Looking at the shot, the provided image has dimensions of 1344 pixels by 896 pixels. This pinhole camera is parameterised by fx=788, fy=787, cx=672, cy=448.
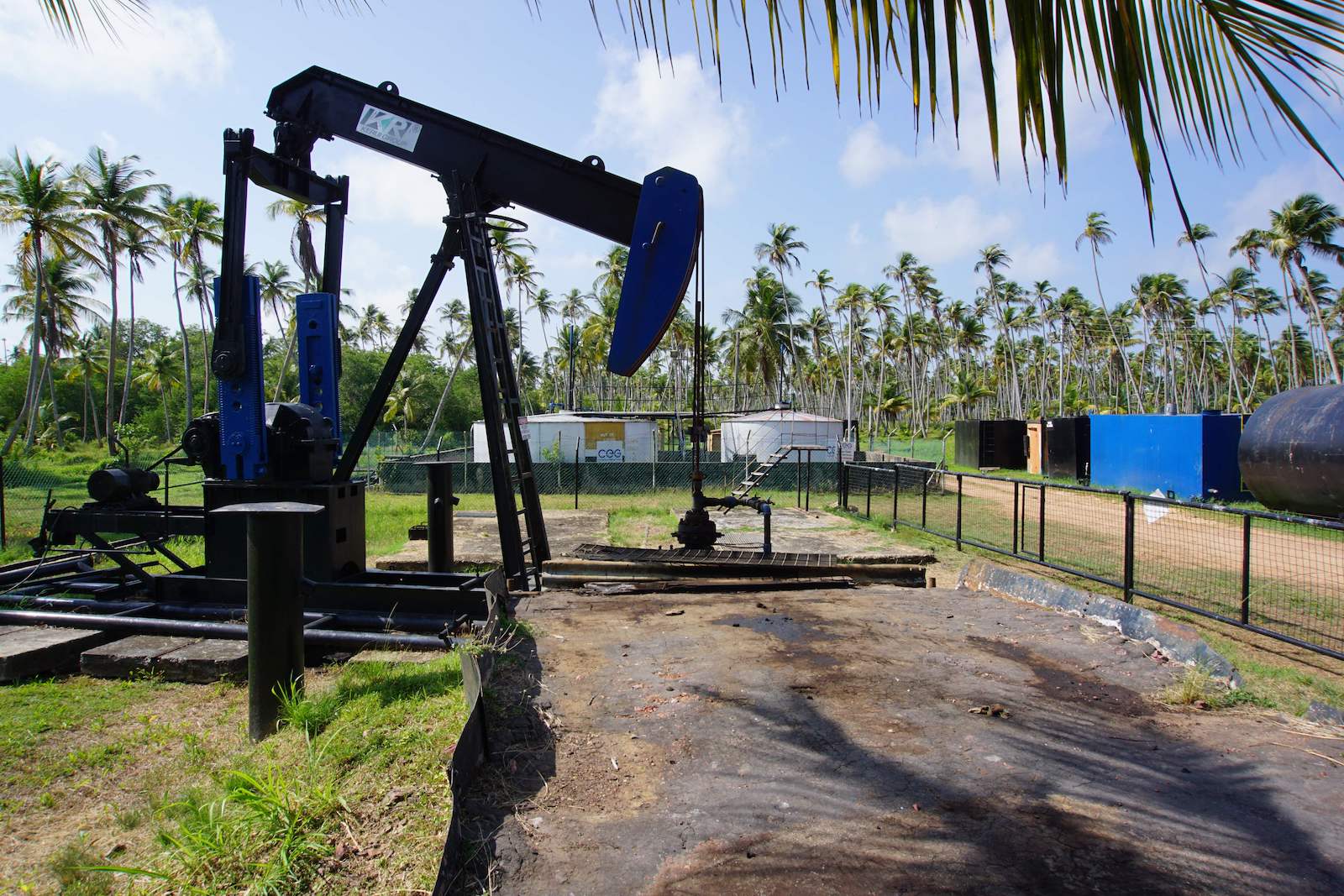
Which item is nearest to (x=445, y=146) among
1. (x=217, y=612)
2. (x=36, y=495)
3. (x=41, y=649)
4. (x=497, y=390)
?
(x=497, y=390)

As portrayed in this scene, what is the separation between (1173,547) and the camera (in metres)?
12.2

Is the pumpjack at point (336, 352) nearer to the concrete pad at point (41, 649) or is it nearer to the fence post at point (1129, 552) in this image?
the concrete pad at point (41, 649)

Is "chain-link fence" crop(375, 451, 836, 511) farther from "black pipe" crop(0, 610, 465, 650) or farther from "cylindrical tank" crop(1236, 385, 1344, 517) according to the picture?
"black pipe" crop(0, 610, 465, 650)

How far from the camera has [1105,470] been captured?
2355 centimetres

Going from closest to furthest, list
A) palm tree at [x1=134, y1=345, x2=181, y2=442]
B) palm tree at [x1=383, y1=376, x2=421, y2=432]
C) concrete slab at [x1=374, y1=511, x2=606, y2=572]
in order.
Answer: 1. concrete slab at [x1=374, y1=511, x2=606, y2=572]
2. palm tree at [x1=383, y1=376, x2=421, y2=432]
3. palm tree at [x1=134, y1=345, x2=181, y2=442]

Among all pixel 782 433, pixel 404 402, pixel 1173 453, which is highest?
pixel 404 402

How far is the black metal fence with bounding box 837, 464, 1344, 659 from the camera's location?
286 inches

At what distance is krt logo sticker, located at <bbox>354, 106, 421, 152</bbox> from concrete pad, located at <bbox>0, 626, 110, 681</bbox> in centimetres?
→ 468

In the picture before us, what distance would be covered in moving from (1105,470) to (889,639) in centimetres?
2150

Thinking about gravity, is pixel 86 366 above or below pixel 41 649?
above

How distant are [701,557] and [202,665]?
14.9 ft

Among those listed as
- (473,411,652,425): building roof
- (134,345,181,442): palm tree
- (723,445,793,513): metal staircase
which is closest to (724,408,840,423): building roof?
(473,411,652,425): building roof

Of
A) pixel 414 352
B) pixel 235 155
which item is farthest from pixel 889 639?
pixel 414 352

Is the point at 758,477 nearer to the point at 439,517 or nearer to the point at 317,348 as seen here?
the point at 439,517
